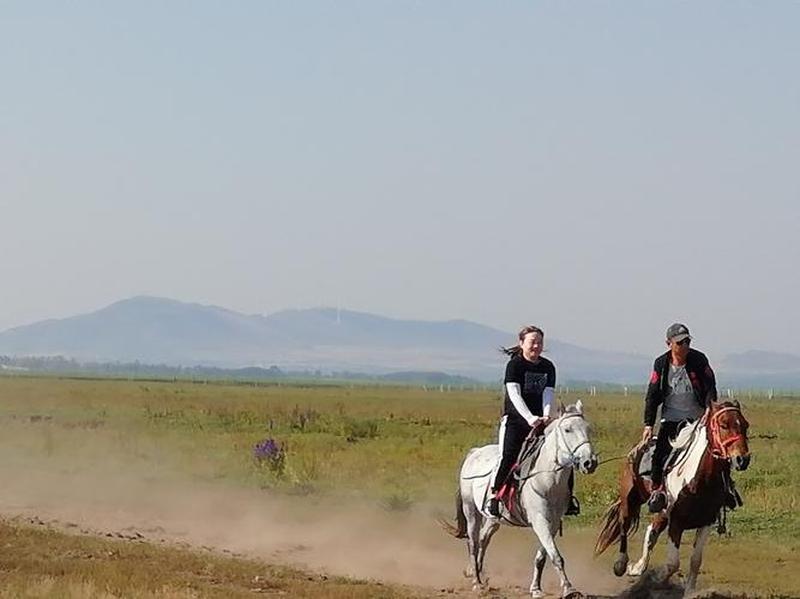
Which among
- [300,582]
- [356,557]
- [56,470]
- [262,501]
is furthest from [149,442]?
[300,582]

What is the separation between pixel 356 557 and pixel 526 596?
166 inches

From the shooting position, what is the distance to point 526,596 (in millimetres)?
14578

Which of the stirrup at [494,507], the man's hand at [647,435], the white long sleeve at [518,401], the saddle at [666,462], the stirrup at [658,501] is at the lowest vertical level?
the stirrup at [494,507]

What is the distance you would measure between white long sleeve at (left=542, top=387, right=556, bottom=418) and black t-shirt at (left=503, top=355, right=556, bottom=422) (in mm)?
51

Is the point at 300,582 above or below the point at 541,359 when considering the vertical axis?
below

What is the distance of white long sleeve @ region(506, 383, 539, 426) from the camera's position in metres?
13.9

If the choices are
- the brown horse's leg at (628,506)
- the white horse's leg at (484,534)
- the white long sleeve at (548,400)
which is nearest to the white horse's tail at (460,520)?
the white horse's leg at (484,534)

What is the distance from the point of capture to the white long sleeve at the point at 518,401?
13.9 meters

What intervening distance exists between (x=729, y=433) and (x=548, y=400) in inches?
82.2

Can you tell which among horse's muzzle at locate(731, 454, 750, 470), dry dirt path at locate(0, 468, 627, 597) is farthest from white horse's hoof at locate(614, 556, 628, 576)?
horse's muzzle at locate(731, 454, 750, 470)

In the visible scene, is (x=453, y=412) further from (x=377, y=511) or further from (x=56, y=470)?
(x=377, y=511)

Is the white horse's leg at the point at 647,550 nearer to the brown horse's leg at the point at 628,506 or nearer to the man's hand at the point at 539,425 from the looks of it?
the brown horse's leg at the point at 628,506

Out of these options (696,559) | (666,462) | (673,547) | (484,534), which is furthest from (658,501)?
(484,534)

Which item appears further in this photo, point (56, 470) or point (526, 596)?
point (56, 470)
